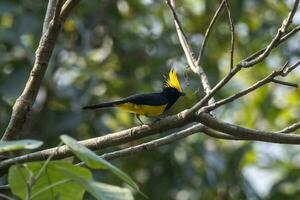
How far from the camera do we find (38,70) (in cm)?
300

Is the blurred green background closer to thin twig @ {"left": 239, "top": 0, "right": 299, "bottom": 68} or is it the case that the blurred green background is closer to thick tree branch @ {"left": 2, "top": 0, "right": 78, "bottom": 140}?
thick tree branch @ {"left": 2, "top": 0, "right": 78, "bottom": 140}

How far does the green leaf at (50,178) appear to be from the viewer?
203 cm

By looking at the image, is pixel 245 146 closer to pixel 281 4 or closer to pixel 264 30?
pixel 264 30

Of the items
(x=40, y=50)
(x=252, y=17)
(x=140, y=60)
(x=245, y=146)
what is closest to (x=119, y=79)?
(x=140, y=60)

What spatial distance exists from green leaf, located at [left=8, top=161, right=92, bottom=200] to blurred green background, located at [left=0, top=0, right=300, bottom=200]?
2.75 metres

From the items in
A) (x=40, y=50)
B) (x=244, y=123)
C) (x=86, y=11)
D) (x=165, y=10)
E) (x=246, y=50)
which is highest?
(x=40, y=50)

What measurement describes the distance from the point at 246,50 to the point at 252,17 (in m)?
0.57

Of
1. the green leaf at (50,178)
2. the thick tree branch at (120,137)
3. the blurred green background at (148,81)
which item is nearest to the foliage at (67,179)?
the green leaf at (50,178)

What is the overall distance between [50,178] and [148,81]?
4.20 metres

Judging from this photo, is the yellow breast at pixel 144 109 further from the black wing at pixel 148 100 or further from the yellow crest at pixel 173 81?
the yellow crest at pixel 173 81

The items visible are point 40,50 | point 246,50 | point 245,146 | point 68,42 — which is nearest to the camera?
point 40,50

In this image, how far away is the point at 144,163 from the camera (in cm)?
644

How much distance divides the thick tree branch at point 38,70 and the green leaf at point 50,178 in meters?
0.77

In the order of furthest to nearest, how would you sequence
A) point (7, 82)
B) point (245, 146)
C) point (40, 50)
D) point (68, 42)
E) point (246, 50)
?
point (246, 50), point (68, 42), point (245, 146), point (7, 82), point (40, 50)
